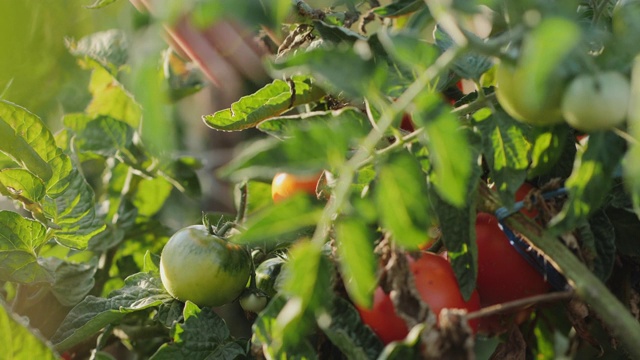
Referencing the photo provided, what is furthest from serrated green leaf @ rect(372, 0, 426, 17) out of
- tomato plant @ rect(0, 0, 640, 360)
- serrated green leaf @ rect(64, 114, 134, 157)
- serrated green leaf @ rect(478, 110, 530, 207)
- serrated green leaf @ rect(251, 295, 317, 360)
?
serrated green leaf @ rect(64, 114, 134, 157)

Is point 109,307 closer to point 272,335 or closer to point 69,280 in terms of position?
point 69,280

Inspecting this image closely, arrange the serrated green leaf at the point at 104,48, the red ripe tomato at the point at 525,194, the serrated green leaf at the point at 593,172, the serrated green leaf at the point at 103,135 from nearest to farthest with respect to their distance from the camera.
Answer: the serrated green leaf at the point at 593,172
the red ripe tomato at the point at 525,194
the serrated green leaf at the point at 103,135
the serrated green leaf at the point at 104,48

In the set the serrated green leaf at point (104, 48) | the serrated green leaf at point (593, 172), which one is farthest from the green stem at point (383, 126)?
the serrated green leaf at point (104, 48)

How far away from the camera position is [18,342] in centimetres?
53

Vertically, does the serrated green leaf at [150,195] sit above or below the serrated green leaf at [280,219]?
below

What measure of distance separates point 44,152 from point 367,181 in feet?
1.07

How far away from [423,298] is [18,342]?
291 mm

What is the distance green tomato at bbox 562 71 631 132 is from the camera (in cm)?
37

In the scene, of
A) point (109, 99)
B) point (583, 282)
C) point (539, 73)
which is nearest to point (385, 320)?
point (583, 282)

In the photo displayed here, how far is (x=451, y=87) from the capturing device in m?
0.60

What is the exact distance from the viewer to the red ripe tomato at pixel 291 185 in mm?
655

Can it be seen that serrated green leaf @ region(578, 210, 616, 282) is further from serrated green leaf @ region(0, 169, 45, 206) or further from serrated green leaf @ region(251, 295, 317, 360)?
serrated green leaf @ region(0, 169, 45, 206)

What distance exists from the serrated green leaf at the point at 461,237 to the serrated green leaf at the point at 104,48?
0.61 meters

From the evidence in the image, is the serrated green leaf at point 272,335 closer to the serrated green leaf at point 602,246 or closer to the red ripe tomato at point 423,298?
the red ripe tomato at point 423,298
